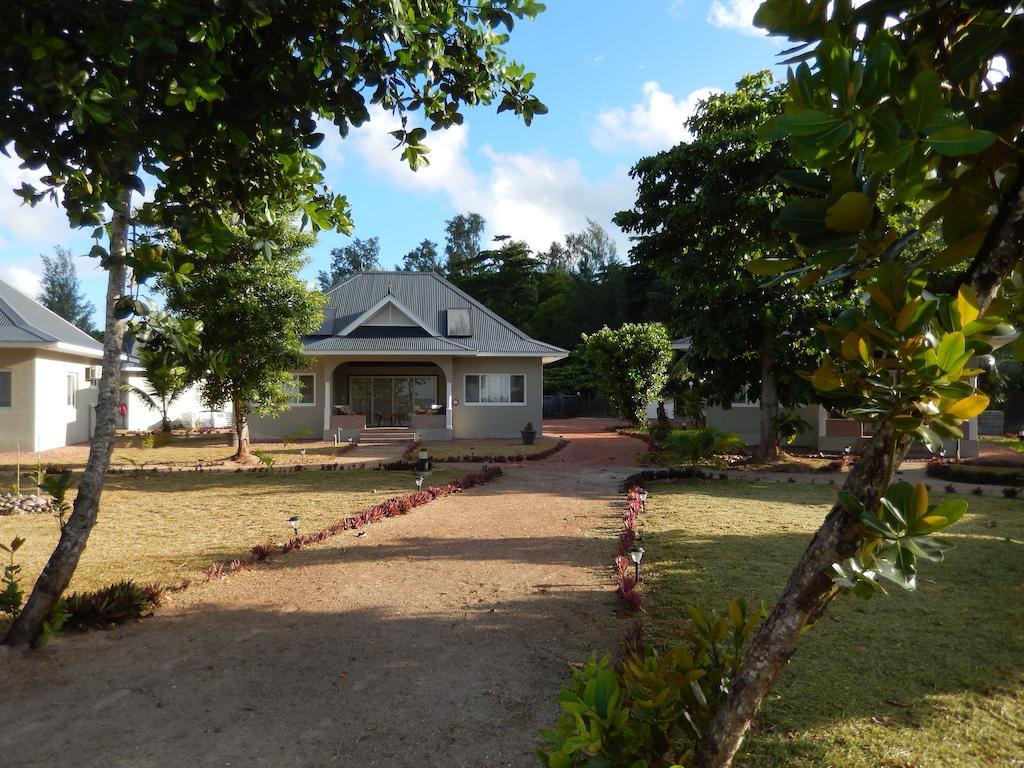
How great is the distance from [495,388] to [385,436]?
4154 mm

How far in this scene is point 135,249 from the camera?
406 cm

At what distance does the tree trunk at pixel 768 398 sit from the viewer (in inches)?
570

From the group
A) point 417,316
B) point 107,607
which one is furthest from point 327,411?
point 107,607

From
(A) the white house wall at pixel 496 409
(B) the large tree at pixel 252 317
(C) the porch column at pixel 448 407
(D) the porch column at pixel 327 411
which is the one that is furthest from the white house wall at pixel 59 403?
(A) the white house wall at pixel 496 409

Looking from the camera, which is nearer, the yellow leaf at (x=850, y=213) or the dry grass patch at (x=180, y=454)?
the yellow leaf at (x=850, y=213)

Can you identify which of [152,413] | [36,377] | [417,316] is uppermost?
[417,316]

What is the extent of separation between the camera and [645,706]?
7.37 feet

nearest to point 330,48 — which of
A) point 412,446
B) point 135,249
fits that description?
point 135,249

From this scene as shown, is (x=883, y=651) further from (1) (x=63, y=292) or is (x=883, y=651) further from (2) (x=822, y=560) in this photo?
(1) (x=63, y=292)

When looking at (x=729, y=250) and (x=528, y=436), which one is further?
(x=528, y=436)

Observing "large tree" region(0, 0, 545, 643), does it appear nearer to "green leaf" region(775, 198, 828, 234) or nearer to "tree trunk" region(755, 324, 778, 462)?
"green leaf" region(775, 198, 828, 234)

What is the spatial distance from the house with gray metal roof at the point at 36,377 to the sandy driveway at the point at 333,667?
1515 centimetres

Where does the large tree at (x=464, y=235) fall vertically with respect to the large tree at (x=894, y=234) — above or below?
above

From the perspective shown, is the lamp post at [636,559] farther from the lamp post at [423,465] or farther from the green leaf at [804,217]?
the lamp post at [423,465]
